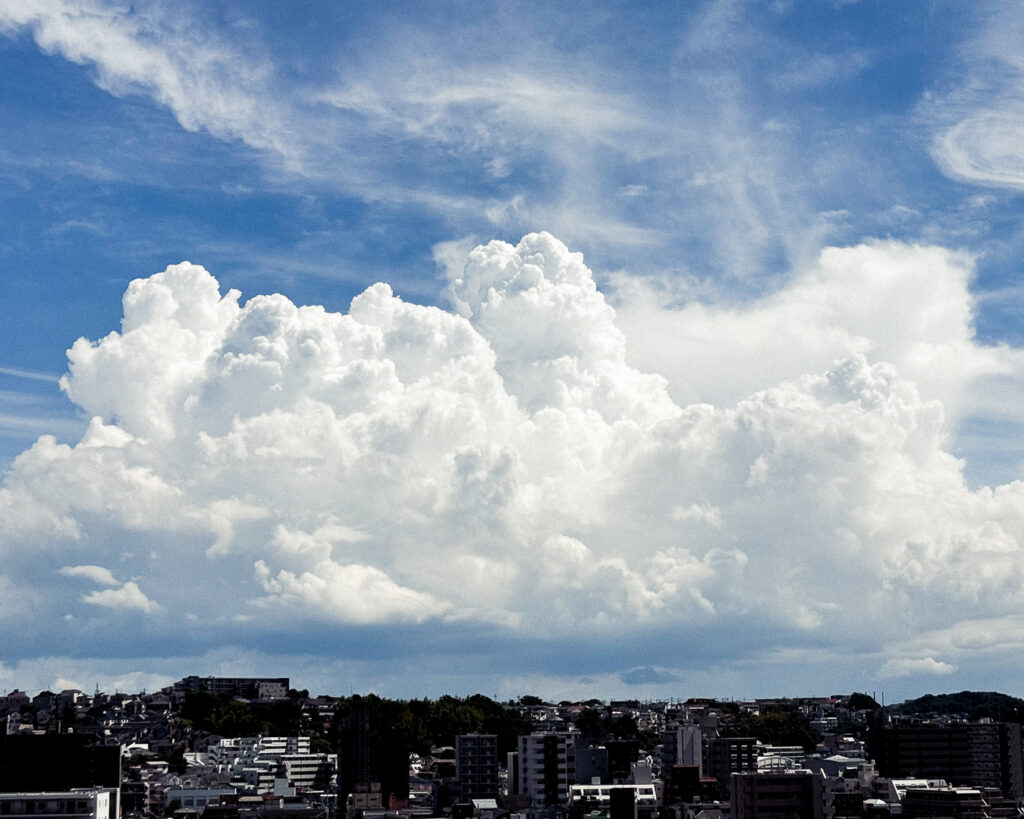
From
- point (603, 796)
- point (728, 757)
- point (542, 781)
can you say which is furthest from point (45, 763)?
point (728, 757)

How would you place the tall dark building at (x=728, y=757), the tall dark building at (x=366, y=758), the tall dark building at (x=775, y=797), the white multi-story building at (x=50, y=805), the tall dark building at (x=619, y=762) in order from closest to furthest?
the white multi-story building at (x=50, y=805) → the tall dark building at (x=775, y=797) → the tall dark building at (x=619, y=762) → the tall dark building at (x=366, y=758) → the tall dark building at (x=728, y=757)

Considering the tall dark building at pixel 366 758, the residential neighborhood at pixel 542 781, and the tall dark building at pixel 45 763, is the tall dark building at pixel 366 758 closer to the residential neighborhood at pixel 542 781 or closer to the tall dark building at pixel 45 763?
the residential neighborhood at pixel 542 781

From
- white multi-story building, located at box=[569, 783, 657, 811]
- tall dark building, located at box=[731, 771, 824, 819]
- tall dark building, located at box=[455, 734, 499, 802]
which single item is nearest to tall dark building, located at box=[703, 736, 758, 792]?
tall dark building, located at box=[455, 734, 499, 802]

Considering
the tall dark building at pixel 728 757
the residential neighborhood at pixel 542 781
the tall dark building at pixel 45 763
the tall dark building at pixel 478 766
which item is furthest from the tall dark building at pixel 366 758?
the tall dark building at pixel 45 763

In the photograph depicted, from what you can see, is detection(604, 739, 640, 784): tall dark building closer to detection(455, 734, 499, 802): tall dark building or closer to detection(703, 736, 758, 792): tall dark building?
detection(455, 734, 499, 802): tall dark building

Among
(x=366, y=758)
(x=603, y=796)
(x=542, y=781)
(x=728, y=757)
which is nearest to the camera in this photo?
(x=603, y=796)

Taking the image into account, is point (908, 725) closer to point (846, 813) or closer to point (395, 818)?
point (846, 813)

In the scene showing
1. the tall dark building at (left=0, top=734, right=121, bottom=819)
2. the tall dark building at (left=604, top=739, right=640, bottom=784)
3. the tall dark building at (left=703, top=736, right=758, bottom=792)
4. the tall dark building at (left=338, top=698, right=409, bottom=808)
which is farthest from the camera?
the tall dark building at (left=703, top=736, right=758, bottom=792)

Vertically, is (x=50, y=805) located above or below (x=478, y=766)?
above

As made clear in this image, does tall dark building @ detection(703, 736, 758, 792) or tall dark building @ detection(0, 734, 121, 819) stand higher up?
tall dark building @ detection(0, 734, 121, 819)

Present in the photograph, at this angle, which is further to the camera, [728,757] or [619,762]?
[728,757]

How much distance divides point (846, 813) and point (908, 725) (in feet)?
244

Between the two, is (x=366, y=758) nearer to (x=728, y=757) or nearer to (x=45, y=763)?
(x=728, y=757)

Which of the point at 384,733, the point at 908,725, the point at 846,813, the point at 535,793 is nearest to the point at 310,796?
the point at 384,733
